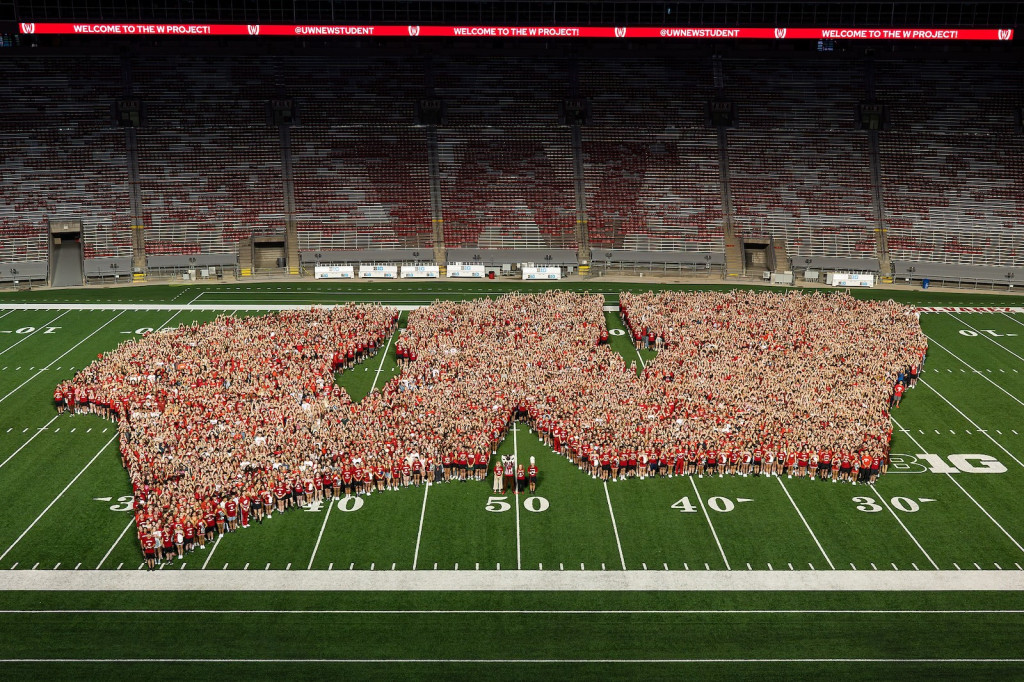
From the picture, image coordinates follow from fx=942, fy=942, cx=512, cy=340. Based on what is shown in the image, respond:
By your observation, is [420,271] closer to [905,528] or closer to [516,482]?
[516,482]

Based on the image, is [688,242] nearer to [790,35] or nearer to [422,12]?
[790,35]

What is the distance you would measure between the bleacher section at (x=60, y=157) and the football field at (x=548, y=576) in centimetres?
2514

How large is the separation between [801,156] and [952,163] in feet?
28.3

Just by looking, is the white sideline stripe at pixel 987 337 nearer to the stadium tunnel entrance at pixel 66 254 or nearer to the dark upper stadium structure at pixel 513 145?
the dark upper stadium structure at pixel 513 145

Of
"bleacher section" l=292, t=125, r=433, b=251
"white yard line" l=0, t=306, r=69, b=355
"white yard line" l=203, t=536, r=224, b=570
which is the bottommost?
"white yard line" l=203, t=536, r=224, b=570

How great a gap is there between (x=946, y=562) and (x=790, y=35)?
35880mm

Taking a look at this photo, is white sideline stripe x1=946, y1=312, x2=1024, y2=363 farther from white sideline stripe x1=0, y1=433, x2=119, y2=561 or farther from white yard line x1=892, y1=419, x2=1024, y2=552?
white sideline stripe x1=0, y1=433, x2=119, y2=561

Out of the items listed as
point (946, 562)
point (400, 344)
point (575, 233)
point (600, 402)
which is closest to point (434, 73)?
point (575, 233)

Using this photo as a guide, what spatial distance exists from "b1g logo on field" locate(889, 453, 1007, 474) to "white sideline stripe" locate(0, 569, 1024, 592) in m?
5.35

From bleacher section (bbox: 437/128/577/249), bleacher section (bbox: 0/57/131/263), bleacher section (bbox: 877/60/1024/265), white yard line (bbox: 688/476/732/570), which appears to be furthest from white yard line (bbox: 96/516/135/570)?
bleacher section (bbox: 877/60/1024/265)

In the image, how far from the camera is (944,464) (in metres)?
26.5

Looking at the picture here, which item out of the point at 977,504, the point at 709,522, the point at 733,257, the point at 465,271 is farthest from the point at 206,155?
the point at 977,504

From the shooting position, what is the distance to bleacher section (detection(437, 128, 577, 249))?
53031mm

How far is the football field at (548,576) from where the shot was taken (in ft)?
59.8
